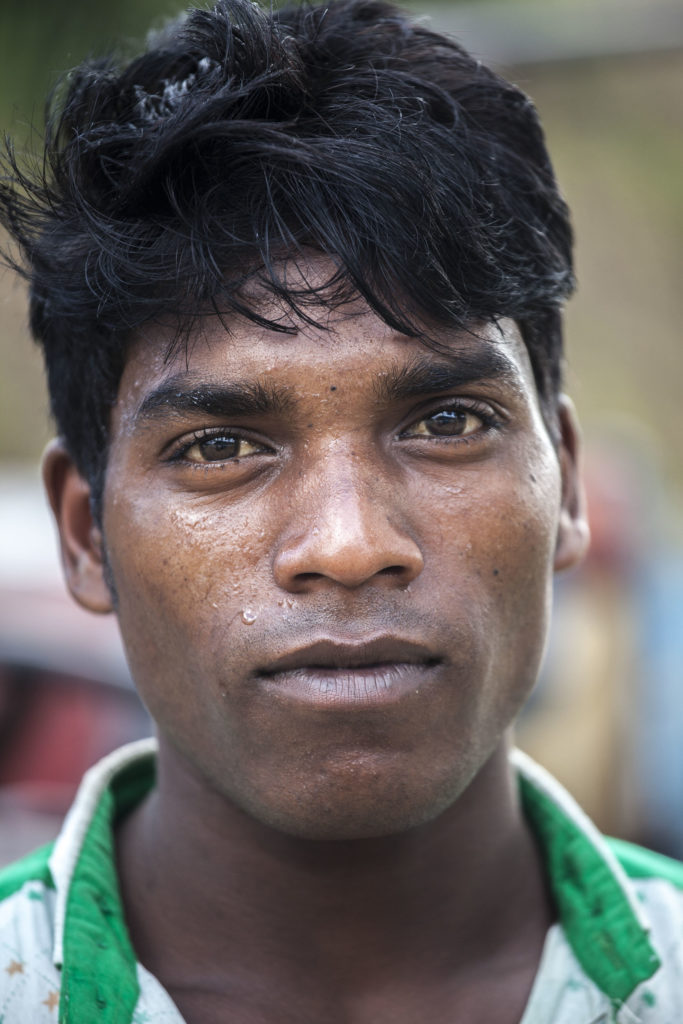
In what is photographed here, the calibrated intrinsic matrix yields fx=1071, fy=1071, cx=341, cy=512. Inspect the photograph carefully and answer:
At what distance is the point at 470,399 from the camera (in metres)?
1.95

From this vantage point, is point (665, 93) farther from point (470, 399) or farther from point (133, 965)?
point (133, 965)

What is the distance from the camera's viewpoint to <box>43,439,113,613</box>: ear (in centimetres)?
223

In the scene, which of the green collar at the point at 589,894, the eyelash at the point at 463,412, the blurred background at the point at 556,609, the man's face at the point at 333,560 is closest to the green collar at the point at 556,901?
the green collar at the point at 589,894

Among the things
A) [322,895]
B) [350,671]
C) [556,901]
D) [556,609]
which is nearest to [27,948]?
[322,895]

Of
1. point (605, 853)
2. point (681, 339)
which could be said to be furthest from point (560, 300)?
point (681, 339)

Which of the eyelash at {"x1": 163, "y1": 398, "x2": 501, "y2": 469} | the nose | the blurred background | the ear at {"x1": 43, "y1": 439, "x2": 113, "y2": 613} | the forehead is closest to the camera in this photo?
the nose

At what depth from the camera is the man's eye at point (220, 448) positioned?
1896 mm

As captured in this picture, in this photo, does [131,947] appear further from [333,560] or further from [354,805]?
[333,560]

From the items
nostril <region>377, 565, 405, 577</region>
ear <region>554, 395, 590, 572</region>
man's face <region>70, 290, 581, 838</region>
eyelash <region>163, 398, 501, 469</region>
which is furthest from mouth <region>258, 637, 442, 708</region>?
ear <region>554, 395, 590, 572</region>

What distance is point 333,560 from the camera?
167cm

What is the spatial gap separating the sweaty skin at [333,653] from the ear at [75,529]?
34mm

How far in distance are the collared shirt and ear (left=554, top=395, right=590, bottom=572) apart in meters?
0.52

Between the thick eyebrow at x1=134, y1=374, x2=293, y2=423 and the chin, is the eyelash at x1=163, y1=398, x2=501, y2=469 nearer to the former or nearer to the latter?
the thick eyebrow at x1=134, y1=374, x2=293, y2=423

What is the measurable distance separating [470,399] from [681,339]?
10.4 meters
